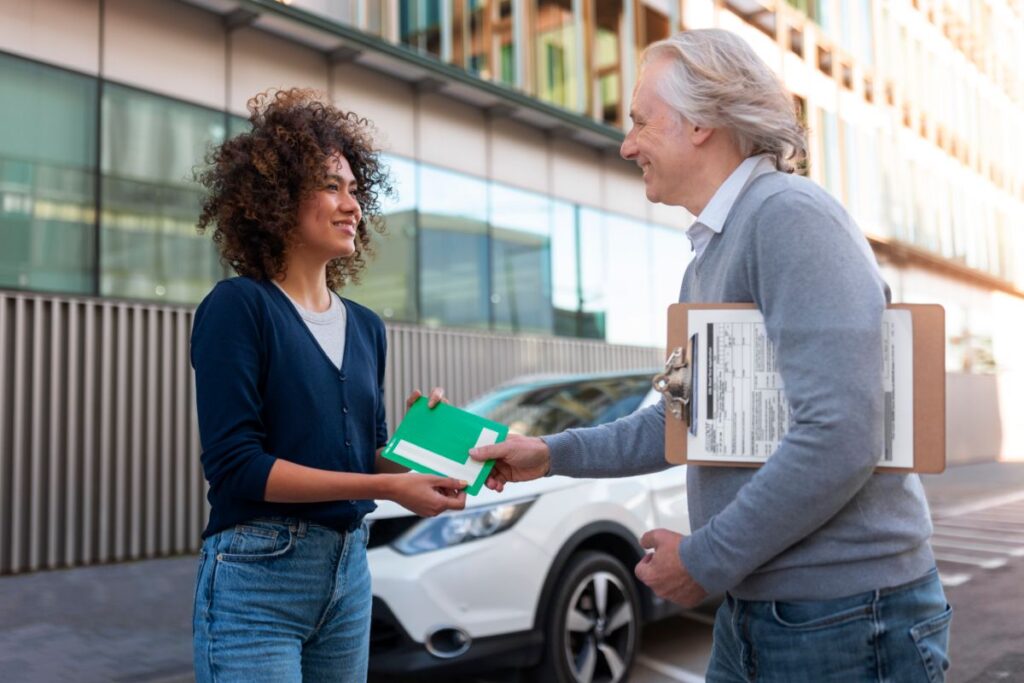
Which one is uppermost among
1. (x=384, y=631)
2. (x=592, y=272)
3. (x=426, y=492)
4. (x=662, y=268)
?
(x=662, y=268)

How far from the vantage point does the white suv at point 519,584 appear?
4.36 meters

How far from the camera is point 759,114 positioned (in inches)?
73.3

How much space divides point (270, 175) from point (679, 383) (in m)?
1.15

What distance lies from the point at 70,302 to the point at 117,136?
5.53 feet

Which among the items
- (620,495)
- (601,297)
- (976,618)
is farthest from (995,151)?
(620,495)

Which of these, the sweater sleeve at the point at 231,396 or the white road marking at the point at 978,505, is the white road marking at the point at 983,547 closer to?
the white road marking at the point at 978,505

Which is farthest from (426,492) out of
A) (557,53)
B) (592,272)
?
(557,53)

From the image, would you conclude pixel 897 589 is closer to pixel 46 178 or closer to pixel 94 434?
pixel 94 434

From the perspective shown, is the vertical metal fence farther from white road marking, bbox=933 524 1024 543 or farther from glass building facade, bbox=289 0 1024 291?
white road marking, bbox=933 524 1024 543

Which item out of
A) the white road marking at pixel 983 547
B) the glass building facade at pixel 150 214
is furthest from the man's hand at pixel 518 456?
the white road marking at pixel 983 547

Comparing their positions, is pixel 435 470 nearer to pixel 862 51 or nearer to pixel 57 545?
pixel 57 545

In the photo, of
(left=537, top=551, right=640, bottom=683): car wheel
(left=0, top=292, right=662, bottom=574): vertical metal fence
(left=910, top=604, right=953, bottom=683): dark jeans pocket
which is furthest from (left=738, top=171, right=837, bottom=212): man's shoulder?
(left=0, top=292, right=662, bottom=574): vertical metal fence

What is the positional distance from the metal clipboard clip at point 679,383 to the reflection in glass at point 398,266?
1033cm

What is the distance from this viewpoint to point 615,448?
2303mm
